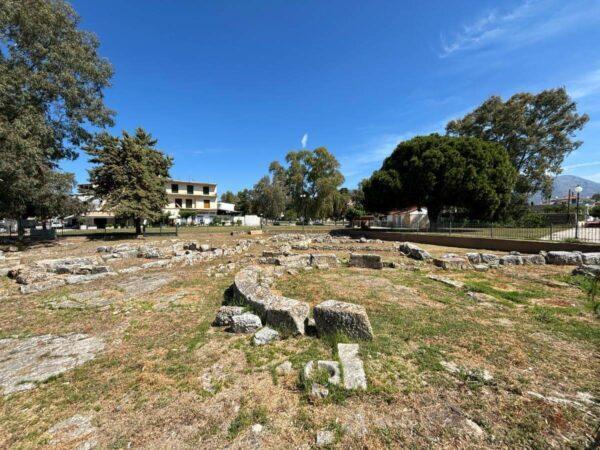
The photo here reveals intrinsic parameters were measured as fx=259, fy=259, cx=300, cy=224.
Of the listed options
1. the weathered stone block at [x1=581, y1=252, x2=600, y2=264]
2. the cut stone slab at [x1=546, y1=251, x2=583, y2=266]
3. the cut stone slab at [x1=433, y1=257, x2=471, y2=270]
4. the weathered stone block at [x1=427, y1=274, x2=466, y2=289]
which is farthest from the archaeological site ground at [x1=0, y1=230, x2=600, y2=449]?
the cut stone slab at [x1=546, y1=251, x2=583, y2=266]

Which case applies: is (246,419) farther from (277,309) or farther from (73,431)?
(277,309)

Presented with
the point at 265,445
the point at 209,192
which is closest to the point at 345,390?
the point at 265,445

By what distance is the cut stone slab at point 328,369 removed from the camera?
3209mm

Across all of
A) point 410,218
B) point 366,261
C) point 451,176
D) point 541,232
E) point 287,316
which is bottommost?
point 366,261

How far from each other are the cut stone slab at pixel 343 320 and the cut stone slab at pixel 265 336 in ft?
2.53

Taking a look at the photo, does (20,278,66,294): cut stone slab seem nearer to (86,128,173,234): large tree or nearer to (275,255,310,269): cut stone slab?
(275,255,310,269): cut stone slab

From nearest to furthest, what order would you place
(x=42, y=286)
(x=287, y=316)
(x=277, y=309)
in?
(x=287, y=316)
(x=277, y=309)
(x=42, y=286)

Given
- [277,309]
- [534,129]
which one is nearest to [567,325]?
[277,309]

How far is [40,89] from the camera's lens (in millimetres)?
16531

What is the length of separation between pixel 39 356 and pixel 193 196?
5609 centimetres

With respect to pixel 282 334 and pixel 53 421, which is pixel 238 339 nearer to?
pixel 282 334

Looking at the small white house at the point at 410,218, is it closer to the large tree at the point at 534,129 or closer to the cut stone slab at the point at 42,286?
the large tree at the point at 534,129

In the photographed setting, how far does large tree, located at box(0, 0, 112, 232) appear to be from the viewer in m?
14.4

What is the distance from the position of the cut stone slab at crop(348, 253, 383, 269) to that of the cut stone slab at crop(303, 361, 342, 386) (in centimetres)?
747
